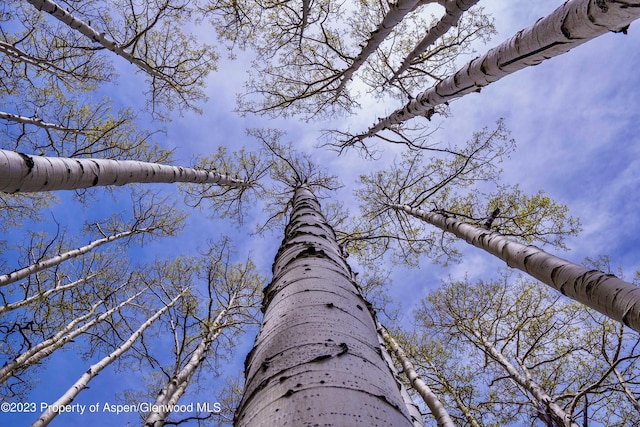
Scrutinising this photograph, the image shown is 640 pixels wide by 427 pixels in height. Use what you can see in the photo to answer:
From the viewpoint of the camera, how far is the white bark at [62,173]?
7.61 ft

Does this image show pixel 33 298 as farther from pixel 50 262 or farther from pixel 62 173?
pixel 62 173

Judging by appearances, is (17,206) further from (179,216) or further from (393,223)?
(393,223)

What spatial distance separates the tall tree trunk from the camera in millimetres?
826

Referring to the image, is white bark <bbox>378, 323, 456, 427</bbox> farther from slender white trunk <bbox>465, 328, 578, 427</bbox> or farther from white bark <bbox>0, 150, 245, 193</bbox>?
white bark <bbox>0, 150, 245, 193</bbox>

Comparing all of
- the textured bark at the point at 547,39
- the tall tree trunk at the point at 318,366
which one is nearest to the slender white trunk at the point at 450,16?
the textured bark at the point at 547,39

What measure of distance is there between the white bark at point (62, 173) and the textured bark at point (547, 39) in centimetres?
429

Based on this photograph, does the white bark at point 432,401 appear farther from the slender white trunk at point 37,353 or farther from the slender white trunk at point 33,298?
the slender white trunk at point 33,298

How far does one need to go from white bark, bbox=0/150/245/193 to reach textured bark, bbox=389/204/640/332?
4.55 m

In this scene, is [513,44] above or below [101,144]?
below

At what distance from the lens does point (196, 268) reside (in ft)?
33.7

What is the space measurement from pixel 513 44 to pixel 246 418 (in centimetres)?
377

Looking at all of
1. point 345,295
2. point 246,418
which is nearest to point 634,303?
point 345,295

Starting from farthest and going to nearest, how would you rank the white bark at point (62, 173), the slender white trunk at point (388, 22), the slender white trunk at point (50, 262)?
the slender white trunk at point (50, 262) → the slender white trunk at point (388, 22) → the white bark at point (62, 173)

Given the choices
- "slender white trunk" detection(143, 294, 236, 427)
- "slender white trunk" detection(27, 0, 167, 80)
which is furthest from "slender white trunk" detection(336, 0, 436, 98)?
"slender white trunk" detection(143, 294, 236, 427)
